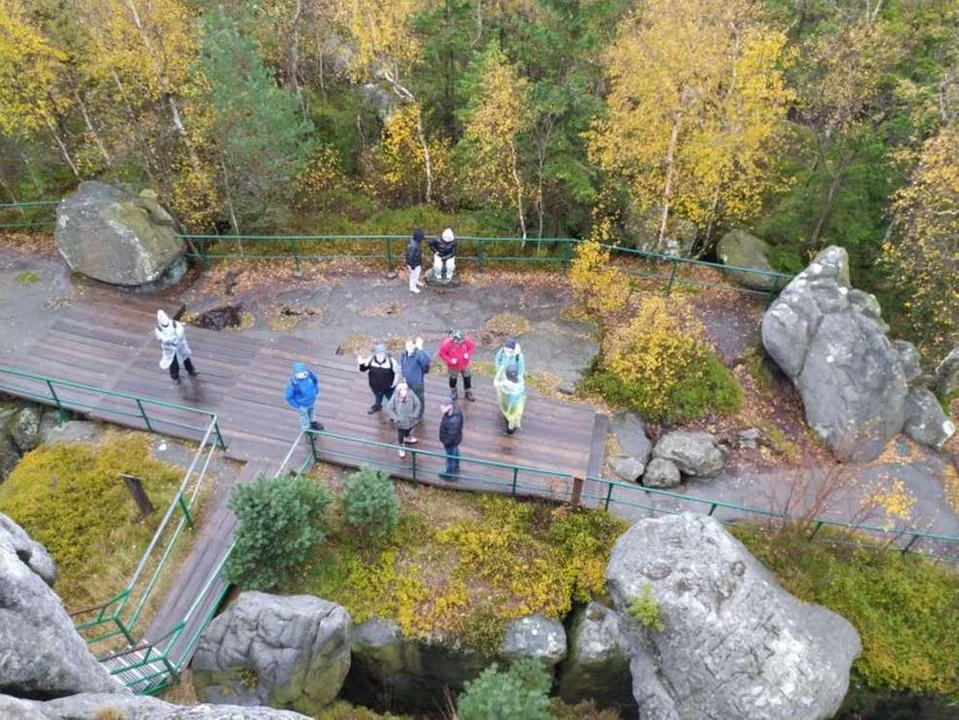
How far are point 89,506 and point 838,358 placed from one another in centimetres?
1602

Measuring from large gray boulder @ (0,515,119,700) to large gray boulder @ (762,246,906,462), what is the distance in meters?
14.5

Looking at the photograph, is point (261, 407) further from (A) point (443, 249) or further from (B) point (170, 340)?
(A) point (443, 249)

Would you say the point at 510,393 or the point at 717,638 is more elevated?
the point at 510,393

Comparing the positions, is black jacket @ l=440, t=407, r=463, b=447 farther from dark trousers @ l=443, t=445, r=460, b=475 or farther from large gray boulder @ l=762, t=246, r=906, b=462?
large gray boulder @ l=762, t=246, r=906, b=462

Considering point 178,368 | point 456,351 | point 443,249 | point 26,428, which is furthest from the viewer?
point 443,249

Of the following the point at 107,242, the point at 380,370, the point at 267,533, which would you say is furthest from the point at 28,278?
the point at 267,533

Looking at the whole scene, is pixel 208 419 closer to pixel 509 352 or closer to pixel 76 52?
pixel 509 352

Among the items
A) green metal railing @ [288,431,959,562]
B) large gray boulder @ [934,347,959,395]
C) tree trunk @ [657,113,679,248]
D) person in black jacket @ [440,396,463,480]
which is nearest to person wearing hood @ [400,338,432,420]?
person in black jacket @ [440,396,463,480]

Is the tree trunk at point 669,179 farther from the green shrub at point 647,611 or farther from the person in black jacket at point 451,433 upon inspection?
the green shrub at point 647,611

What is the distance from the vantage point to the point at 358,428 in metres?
14.4

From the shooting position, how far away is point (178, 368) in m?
15.3

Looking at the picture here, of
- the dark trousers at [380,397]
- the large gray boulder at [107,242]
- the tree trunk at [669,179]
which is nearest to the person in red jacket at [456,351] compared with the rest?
the dark trousers at [380,397]

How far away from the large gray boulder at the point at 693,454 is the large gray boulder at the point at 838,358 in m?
2.78

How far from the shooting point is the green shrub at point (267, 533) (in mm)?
11422
